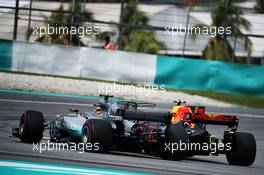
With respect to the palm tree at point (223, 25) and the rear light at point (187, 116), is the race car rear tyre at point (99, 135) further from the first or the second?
the palm tree at point (223, 25)

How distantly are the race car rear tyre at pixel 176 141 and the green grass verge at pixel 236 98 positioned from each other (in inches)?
487

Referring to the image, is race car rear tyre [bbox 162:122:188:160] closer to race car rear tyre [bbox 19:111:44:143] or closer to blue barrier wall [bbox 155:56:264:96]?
race car rear tyre [bbox 19:111:44:143]

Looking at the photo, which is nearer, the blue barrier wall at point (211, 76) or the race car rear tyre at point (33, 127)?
the race car rear tyre at point (33, 127)

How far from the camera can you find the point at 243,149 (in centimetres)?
1123

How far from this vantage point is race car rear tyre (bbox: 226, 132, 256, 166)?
36.8 feet

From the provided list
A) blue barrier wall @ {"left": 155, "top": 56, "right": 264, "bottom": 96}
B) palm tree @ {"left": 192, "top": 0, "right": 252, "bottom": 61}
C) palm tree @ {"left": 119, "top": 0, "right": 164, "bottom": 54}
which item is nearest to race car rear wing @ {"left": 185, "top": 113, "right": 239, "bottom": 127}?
blue barrier wall @ {"left": 155, "top": 56, "right": 264, "bottom": 96}

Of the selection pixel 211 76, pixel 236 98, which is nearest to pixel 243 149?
pixel 236 98

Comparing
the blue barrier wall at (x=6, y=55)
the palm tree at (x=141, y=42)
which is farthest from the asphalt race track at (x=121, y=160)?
the palm tree at (x=141, y=42)

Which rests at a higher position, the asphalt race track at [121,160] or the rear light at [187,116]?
the rear light at [187,116]

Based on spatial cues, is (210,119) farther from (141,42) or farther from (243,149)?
(141,42)

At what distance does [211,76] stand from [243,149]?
1286 centimetres

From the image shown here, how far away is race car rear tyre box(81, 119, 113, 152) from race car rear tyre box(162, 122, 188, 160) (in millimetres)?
793

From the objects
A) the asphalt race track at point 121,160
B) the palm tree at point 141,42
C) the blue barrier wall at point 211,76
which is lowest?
the asphalt race track at point 121,160

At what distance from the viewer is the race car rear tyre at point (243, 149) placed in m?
11.2
